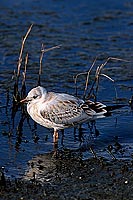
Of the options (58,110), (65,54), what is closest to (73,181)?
(58,110)

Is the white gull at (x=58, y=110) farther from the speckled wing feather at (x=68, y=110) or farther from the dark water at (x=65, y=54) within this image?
the dark water at (x=65, y=54)

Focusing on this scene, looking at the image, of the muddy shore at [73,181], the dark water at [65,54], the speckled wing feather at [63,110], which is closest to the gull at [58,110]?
the speckled wing feather at [63,110]

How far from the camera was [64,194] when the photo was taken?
717 centimetres

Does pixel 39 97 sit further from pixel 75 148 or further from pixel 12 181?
pixel 12 181

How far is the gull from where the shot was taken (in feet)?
29.5

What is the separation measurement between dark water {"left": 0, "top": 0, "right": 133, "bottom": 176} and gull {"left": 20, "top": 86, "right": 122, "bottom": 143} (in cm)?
28

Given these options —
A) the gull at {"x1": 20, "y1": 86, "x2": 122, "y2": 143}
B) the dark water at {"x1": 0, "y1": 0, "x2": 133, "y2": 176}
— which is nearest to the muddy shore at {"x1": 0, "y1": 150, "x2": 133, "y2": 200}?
the dark water at {"x1": 0, "y1": 0, "x2": 133, "y2": 176}

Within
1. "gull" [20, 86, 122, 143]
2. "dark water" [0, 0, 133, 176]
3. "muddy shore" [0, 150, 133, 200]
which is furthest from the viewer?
"dark water" [0, 0, 133, 176]

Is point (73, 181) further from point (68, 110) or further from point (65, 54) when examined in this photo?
point (65, 54)

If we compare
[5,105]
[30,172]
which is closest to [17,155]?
[30,172]

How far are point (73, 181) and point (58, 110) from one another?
1658mm

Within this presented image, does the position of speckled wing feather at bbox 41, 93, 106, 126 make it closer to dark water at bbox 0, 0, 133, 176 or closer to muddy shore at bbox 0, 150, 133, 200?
dark water at bbox 0, 0, 133, 176

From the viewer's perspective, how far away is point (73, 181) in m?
7.57

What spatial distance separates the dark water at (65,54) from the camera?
30.0 ft
